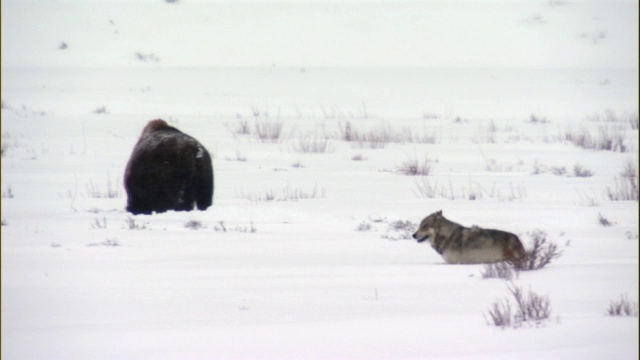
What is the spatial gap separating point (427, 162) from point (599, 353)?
32.2 ft

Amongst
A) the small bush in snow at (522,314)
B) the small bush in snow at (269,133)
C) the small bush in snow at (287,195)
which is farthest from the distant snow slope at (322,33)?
the small bush in snow at (522,314)

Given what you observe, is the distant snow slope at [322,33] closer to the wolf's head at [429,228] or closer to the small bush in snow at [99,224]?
the small bush in snow at [99,224]

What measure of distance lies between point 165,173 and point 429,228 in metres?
2.95

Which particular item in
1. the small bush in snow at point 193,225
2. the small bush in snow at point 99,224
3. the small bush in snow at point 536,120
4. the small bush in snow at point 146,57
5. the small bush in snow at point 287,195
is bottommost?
the small bush in snow at point 193,225

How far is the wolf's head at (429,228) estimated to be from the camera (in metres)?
9.05

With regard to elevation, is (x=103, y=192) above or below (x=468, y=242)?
above

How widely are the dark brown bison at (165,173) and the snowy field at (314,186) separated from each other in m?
0.25

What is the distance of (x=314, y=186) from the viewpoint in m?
13.2

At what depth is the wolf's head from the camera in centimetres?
905

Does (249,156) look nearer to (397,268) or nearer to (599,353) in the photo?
(397,268)

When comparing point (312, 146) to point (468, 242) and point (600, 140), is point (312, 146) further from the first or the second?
point (468, 242)

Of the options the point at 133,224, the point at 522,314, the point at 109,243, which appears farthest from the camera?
the point at 133,224

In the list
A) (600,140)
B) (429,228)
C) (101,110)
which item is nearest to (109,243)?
(429,228)

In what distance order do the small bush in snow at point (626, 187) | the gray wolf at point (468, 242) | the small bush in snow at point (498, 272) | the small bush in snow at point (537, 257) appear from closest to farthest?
the small bush in snow at point (498, 272)
the small bush in snow at point (537, 257)
the gray wolf at point (468, 242)
the small bush in snow at point (626, 187)
